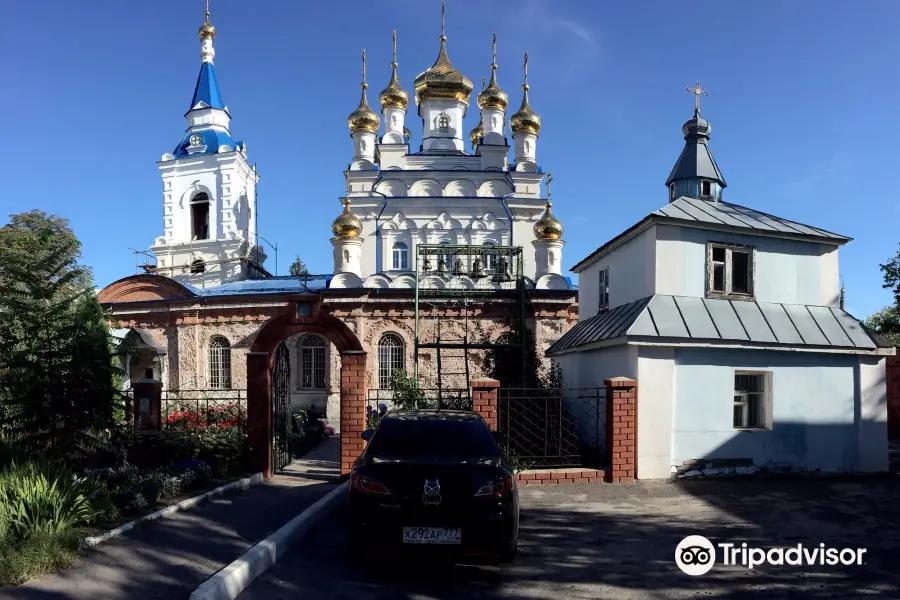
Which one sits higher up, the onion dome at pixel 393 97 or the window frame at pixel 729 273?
the onion dome at pixel 393 97

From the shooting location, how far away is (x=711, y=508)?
7.92 meters

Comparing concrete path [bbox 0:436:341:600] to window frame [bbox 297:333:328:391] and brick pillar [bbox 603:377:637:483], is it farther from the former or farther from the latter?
window frame [bbox 297:333:328:391]

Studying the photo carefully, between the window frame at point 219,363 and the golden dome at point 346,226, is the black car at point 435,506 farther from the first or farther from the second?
the window frame at point 219,363

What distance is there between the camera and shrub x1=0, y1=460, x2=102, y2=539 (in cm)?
522

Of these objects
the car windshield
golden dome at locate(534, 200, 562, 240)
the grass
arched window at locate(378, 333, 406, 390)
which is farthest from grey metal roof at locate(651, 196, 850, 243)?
arched window at locate(378, 333, 406, 390)

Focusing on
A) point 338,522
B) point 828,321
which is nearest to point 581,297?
point 828,321

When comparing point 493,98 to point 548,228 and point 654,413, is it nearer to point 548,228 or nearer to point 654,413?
point 548,228

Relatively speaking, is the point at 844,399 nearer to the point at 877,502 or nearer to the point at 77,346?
the point at 877,502

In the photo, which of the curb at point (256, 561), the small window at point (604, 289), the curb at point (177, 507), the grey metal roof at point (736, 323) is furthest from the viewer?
the small window at point (604, 289)

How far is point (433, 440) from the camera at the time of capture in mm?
5922

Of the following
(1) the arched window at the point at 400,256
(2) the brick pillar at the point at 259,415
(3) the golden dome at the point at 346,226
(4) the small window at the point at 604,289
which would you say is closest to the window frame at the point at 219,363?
(3) the golden dome at the point at 346,226

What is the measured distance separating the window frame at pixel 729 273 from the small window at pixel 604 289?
2.52 meters

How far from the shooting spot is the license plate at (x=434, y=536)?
5.03 meters

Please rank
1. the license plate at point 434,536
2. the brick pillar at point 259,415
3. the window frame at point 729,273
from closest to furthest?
the license plate at point 434,536
the brick pillar at point 259,415
the window frame at point 729,273
